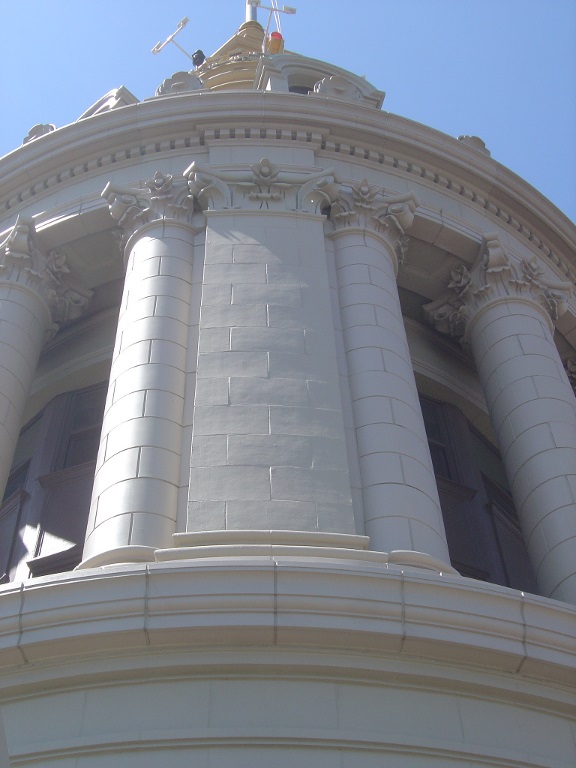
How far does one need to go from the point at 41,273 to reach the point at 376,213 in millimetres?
6437

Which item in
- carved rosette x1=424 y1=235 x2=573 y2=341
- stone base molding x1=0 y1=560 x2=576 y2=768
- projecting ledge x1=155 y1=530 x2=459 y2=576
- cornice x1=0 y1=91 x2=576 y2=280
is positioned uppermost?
cornice x1=0 y1=91 x2=576 y2=280

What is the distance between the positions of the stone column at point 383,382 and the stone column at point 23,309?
5.57 metres

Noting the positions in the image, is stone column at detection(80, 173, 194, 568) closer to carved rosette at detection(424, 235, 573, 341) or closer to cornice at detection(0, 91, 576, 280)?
cornice at detection(0, 91, 576, 280)

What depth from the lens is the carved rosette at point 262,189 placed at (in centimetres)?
1861

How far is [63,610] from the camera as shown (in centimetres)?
1086

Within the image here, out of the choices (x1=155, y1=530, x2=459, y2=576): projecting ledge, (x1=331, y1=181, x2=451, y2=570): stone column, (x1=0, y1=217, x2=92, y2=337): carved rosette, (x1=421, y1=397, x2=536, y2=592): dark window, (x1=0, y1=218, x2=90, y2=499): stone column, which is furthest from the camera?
(x1=0, y1=217, x2=92, y2=337): carved rosette

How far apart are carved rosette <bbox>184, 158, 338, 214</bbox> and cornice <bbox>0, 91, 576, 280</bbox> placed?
1.70 metres

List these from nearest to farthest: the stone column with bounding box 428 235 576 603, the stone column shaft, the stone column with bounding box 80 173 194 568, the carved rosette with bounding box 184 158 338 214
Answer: the stone column with bounding box 80 173 194 568, the stone column shaft, the stone column with bounding box 428 235 576 603, the carved rosette with bounding box 184 158 338 214

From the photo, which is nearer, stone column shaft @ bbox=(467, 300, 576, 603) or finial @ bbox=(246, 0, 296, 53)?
stone column shaft @ bbox=(467, 300, 576, 603)

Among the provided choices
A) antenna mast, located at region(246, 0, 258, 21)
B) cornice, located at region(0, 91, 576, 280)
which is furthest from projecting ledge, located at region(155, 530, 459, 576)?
antenna mast, located at region(246, 0, 258, 21)

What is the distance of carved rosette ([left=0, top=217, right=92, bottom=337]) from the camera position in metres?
19.4

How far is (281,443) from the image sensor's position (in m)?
13.7

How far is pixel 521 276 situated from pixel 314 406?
7.53 m

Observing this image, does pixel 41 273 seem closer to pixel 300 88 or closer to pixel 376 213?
pixel 376 213
